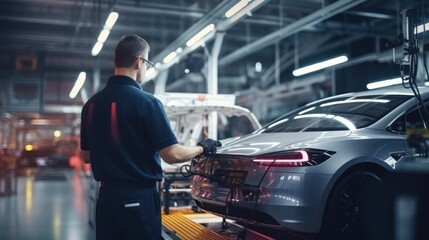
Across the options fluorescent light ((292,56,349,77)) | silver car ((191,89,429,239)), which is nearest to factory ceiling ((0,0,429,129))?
fluorescent light ((292,56,349,77))

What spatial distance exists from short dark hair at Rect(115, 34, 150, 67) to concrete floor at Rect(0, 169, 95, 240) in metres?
4.07

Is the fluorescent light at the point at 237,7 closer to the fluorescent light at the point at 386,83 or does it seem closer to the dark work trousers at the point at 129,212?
the dark work trousers at the point at 129,212

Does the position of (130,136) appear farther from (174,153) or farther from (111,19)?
(111,19)

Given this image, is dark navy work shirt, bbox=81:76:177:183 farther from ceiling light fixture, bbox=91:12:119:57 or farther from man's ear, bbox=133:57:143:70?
ceiling light fixture, bbox=91:12:119:57

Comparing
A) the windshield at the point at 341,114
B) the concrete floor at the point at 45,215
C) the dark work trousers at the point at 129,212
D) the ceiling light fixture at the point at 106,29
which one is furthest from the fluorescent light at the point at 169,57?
the dark work trousers at the point at 129,212

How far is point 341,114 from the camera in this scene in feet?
12.9

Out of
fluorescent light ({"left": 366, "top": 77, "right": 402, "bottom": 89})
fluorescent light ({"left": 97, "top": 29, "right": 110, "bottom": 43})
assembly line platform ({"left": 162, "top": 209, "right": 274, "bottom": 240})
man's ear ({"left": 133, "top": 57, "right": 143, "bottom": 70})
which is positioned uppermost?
fluorescent light ({"left": 97, "top": 29, "right": 110, "bottom": 43})

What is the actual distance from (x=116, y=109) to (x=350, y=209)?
1951 millimetres

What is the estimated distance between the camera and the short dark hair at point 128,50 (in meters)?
2.44

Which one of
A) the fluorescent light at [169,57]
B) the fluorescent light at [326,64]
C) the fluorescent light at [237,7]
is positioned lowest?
the fluorescent light at [326,64]

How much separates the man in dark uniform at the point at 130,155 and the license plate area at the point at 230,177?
1.03 meters

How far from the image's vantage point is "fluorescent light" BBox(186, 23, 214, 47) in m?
7.49

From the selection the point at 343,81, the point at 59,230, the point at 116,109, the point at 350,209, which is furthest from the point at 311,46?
the point at 116,109

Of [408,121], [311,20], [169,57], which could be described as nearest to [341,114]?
[408,121]
